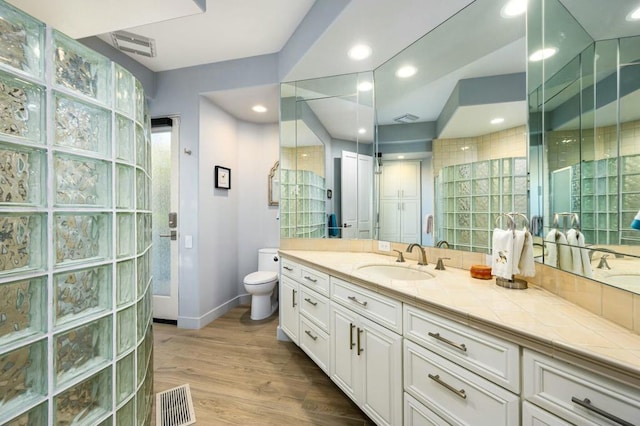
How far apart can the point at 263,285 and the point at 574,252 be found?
8.11ft

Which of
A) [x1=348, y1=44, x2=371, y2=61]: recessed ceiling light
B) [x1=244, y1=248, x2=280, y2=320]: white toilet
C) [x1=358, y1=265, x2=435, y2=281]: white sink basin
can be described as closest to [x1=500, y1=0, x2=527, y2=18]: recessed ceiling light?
[x1=348, y1=44, x2=371, y2=61]: recessed ceiling light

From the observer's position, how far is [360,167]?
2383 mm

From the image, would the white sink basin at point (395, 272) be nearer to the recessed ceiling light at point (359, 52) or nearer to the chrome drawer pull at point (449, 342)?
the chrome drawer pull at point (449, 342)

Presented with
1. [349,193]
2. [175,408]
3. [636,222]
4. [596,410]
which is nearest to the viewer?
Result: [596,410]

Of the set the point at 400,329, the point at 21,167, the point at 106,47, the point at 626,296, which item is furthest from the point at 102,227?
the point at 106,47

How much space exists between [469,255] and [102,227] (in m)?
1.85

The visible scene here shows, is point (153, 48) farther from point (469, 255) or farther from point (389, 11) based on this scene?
point (469, 255)

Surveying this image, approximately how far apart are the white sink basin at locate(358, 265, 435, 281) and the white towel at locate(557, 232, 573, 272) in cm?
64

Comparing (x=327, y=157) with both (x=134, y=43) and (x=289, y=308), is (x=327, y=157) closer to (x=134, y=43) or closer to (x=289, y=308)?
(x=289, y=308)

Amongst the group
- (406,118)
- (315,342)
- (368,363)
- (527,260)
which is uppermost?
(406,118)

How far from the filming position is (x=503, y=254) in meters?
1.26

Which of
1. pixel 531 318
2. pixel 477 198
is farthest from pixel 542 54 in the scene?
pixel 531 318

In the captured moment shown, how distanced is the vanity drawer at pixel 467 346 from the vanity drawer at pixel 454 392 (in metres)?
0.03

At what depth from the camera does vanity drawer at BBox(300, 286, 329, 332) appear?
5.77ft
